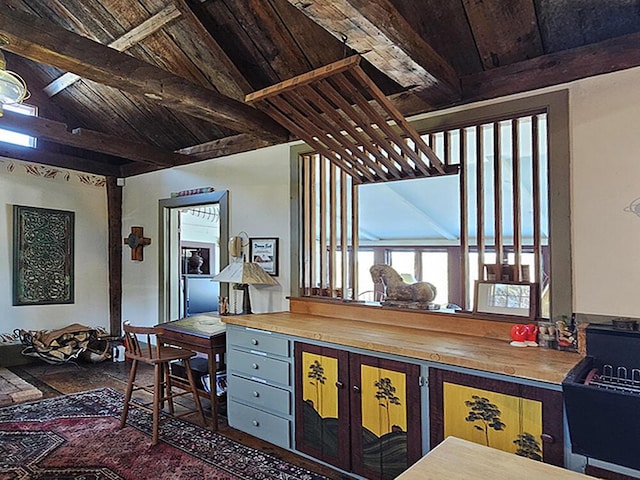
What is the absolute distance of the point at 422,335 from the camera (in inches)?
110

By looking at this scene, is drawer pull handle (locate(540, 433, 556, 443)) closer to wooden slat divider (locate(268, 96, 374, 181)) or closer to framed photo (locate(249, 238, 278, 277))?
wooden slat divider (locate(268, 96, 374, 181))

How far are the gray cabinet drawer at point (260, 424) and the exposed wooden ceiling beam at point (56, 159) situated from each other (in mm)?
4230

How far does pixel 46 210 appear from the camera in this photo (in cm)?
567

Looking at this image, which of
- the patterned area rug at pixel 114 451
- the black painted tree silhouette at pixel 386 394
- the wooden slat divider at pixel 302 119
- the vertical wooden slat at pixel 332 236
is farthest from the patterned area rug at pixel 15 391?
the wooden slat divider at pixel 302 119

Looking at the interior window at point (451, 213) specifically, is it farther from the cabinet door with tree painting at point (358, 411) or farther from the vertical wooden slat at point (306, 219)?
the cabinet door with tree painting at point (358, 411)

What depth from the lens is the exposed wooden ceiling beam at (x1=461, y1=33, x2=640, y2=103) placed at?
2443 millimetres

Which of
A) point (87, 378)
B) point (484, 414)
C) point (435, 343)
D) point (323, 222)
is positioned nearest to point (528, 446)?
point (484, 414)

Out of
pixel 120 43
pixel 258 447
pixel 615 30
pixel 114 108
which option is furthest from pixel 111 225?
A: pixel 615 30

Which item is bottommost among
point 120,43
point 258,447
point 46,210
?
point 258,447

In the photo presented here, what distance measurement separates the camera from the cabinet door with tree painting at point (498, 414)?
1.95 metres

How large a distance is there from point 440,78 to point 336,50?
1016mm

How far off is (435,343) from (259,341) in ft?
4.28

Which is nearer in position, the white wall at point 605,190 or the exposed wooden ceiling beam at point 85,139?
the white wall at point 605,190

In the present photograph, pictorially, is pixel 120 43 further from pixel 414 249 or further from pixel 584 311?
pixel 414 249
